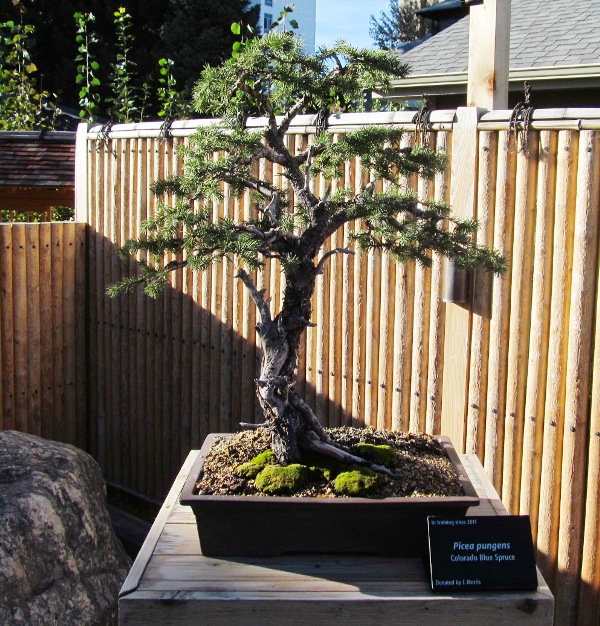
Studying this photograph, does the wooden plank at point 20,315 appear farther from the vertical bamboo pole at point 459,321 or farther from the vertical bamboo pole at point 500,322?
the vertical bamboo pole at point 500,322

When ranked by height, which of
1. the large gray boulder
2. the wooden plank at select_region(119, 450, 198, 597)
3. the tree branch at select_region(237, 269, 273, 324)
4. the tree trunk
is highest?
the tree branch at select_region(237, 269, 273, 324)

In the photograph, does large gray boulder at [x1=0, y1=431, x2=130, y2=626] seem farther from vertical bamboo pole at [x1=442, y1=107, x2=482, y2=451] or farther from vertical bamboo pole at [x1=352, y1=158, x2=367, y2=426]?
vertical bamboo pole at [x1=442, y1=107, x2=482, y2=451]

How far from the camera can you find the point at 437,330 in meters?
4.15

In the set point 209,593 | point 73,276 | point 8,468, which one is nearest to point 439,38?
point 73,276

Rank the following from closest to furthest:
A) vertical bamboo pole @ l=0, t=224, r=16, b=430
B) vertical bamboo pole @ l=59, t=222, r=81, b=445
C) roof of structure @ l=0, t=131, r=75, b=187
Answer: vertical bamboo pole @ l=0, t=224, r=16, b=430, vertical bamboo pole @ l=59, t=222, r=81, b=445, roof of structure @ l=0, t=131, r=75, b=187

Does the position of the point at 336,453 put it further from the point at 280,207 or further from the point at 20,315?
the point at 20,315

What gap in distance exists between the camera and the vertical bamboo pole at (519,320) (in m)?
3.76

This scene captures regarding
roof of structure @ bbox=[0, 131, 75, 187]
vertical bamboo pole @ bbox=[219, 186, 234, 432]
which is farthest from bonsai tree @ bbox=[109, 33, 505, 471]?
roof of structure @ bbox=[0, 131, 75, 187]

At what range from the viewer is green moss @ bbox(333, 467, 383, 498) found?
259 cm

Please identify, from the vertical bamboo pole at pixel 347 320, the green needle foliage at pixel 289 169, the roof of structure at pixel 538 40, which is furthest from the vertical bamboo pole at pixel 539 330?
the roof of structure at pixel 538 40

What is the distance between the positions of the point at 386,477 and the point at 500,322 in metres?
1.43

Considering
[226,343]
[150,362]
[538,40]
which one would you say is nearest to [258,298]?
[226,343]

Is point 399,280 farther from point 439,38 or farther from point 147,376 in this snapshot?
point 439,38

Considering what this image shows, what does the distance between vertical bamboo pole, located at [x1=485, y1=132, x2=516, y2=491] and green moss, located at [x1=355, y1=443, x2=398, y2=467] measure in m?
1.18
